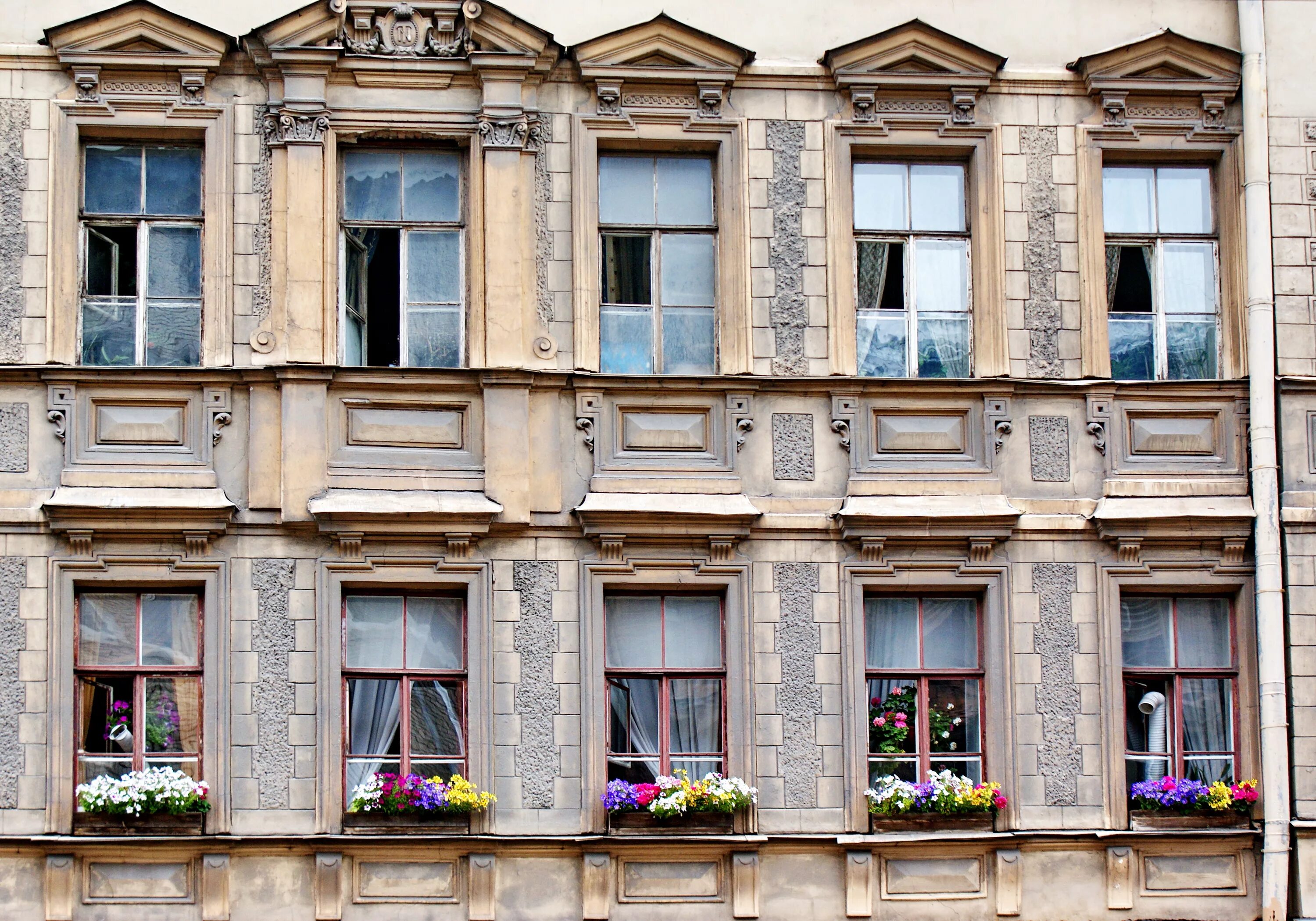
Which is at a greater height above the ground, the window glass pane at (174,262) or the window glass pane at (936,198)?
the window glass pane at (936,198)

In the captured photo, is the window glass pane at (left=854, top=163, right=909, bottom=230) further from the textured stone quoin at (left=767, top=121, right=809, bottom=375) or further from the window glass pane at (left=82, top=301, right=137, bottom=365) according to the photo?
the window glass pane at (left=82, top=301, right=137, bottom=365)

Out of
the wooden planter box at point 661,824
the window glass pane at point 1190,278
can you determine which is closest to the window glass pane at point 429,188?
the wooden planter box at point 661,824

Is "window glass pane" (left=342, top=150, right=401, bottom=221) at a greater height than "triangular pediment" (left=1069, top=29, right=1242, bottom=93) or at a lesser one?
lesser

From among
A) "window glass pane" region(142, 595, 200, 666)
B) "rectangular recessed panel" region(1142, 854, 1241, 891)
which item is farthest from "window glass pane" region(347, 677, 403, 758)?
"rectangular recessed panel" region(1142, 854, 1241, 891)

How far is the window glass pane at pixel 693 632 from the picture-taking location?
50.1 feet

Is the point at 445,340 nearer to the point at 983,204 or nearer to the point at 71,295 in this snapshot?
the point at 71,295

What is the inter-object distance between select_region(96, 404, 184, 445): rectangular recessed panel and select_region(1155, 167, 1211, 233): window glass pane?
829cm

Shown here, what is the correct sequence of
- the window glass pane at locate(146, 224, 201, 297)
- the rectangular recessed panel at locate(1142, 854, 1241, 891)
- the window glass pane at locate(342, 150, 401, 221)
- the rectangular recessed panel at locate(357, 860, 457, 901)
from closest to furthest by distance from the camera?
the rectangular recessed panel at locate(357, 860, 457, 901) → the rectangular recessed panel at locate(1142, 854, 1241, 891) → the window glass pane at locate(146, 224, 201, 297) → the window glass pane at locate(342, 150, 401, 221)

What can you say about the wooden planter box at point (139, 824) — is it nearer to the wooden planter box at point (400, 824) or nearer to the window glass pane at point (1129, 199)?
the wooden planter box at point (400, 824)

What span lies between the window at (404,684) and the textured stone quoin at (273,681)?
0.46 metres

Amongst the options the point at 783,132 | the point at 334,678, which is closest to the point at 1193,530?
the point at 783,132

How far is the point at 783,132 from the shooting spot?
51.5 feet

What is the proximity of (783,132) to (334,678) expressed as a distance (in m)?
5.69

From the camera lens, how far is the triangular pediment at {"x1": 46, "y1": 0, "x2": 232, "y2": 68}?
15156 mm
